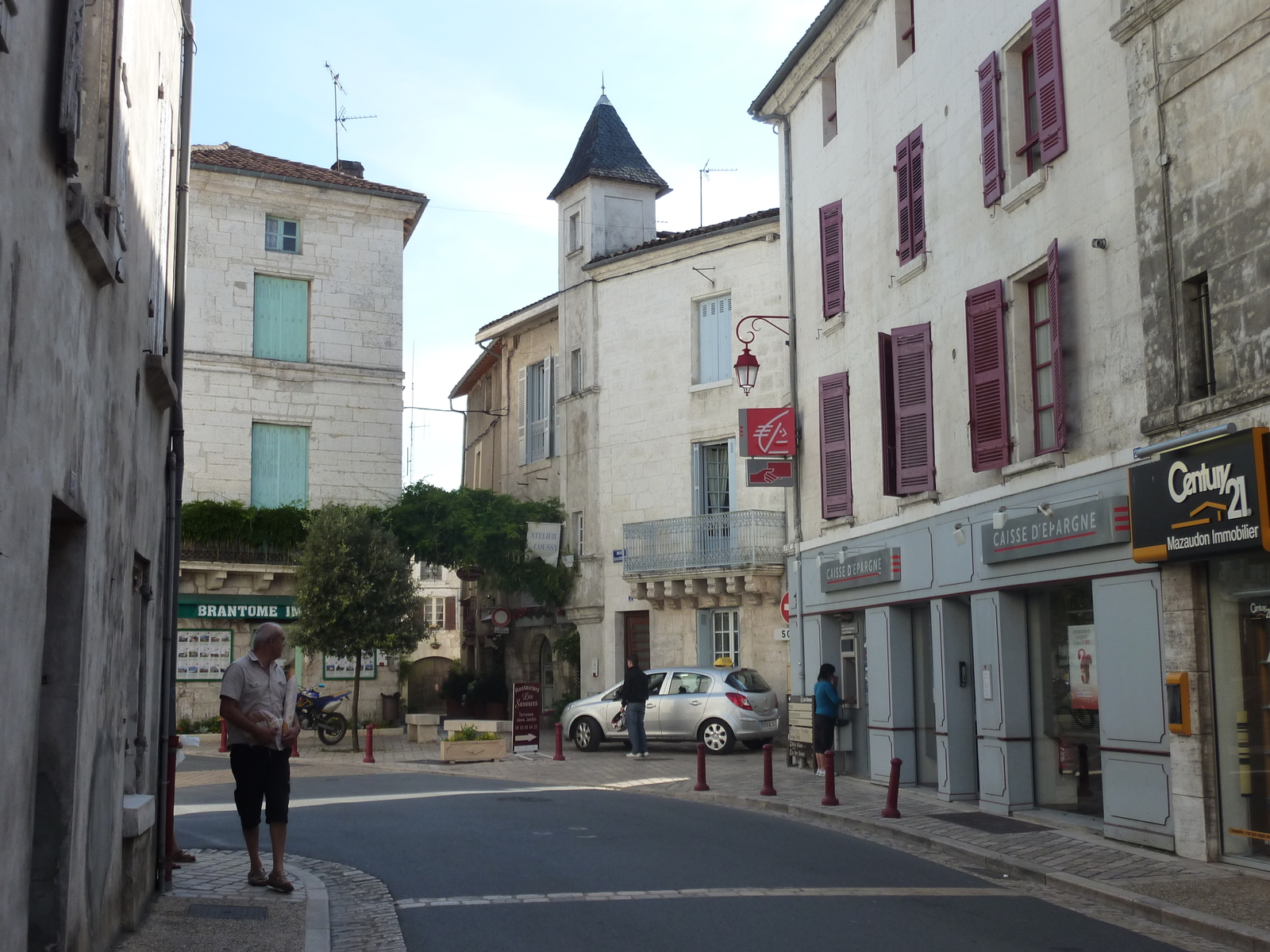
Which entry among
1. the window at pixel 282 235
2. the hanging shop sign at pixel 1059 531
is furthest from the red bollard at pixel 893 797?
Answer: the window at pixel 282 235

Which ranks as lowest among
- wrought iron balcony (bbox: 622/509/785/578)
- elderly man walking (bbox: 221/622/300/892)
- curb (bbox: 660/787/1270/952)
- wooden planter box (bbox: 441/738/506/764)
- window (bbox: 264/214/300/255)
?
curb (bbox: 660/787/1270/952)

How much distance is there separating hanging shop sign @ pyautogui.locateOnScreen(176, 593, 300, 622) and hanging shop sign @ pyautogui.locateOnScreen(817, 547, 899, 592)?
14232mm

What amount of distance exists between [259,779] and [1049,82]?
10.4 metres

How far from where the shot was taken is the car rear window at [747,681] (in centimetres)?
2388

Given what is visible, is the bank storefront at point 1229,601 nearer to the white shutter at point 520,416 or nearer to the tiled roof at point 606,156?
the tiled roof at point 606,156

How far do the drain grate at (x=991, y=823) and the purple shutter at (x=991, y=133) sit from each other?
678 cm

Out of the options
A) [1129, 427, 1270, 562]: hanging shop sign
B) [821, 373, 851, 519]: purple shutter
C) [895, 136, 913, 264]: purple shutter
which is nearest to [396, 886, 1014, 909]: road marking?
[1129, 427, 1270, 562]: hanging shop sign

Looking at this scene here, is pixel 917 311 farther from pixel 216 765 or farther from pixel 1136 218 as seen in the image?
pixel 216 765

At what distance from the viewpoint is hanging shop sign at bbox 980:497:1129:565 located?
40.3 feet

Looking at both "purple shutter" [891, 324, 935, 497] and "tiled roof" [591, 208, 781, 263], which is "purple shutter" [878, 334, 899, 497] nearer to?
"purple shutter" [891, 324, 935, 497]

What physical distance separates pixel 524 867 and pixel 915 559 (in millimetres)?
7885

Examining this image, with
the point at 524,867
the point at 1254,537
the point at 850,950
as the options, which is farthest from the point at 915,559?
the point at 850,950

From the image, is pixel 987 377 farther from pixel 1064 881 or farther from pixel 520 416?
pixel 520 416

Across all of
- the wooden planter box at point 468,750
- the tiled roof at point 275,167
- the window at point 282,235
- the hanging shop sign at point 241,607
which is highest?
the tiled roof at point 275,167
